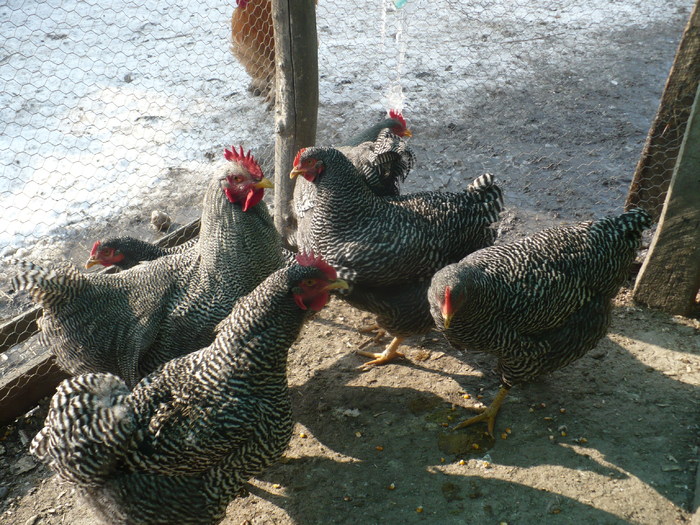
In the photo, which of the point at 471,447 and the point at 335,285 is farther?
the point at 471,447

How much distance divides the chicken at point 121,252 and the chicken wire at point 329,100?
94cm

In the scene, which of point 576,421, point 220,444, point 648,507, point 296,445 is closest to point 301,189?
point 296,445

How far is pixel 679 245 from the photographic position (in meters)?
4.26

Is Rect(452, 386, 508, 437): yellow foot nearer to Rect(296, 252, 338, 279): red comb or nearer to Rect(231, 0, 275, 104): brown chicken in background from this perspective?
Rect(296, 252, 338, 279): red comb

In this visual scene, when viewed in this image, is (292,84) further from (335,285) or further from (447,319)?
(447,319)

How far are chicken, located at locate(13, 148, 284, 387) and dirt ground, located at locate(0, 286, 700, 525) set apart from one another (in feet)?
2.86

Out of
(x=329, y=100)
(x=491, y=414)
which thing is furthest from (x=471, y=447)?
(x=329, y=100)

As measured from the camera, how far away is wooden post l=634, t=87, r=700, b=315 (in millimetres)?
3977

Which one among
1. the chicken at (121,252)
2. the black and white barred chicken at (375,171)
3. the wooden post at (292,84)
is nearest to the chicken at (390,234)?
the black and white barred chicken at (375,171)

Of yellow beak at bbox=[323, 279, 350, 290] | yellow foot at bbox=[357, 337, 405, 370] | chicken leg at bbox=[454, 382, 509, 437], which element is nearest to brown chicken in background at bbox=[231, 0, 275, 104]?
yellow foot at bbox=[357, 337, 405, 370]

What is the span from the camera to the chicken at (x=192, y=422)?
8.94 ft

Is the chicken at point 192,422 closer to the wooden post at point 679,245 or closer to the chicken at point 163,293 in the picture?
the chicken at point 163,293

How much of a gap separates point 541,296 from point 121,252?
3057 millimetres

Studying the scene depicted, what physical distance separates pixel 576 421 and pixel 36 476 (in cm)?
349
